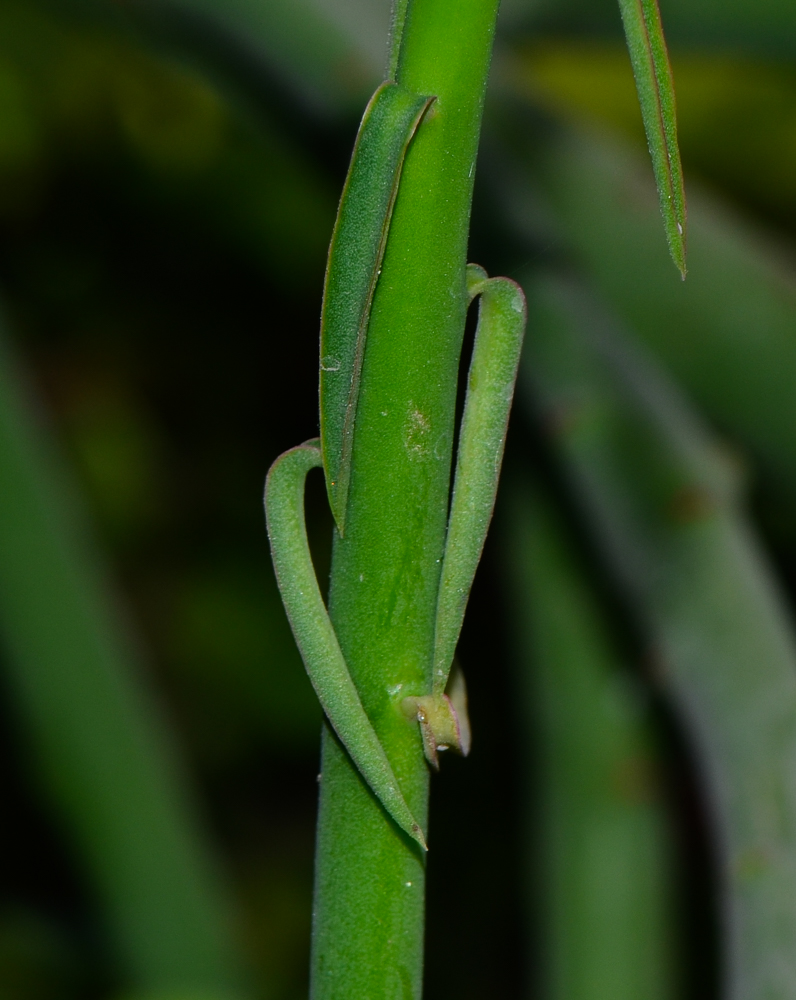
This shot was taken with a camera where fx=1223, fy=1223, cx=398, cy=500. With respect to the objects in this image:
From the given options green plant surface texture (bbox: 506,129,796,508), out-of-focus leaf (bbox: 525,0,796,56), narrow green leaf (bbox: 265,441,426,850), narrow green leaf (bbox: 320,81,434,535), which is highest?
out-of-focus leaf (bbox: 525,0,796,56)

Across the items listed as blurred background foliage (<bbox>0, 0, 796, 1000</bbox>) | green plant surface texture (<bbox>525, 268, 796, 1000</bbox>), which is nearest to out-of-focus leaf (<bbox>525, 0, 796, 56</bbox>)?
blurred background foliage (<bbox>0, 0, 796, 1000</bbox>)

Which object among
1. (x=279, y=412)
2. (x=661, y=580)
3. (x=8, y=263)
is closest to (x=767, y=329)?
(x=661, y=580)

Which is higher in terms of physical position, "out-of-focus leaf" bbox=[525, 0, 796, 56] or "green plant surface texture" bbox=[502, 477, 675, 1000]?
"out-of-focus leaf" bbox=[525, 0, 796, 56]

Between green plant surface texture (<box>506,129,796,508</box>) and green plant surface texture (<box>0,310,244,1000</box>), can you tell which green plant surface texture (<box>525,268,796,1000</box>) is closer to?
green plant surface texture (<box>506,129,796,508</box>)

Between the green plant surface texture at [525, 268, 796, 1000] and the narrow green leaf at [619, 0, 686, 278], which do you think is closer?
the narrow green leaf at [619, 0, 686, 278]

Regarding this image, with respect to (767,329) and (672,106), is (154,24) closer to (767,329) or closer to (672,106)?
(767,329)

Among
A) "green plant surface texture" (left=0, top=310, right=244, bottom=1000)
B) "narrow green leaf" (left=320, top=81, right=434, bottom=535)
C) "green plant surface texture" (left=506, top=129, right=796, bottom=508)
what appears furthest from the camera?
"green plant surface texture" (left=0, top=310, right=244, bottom=1000)

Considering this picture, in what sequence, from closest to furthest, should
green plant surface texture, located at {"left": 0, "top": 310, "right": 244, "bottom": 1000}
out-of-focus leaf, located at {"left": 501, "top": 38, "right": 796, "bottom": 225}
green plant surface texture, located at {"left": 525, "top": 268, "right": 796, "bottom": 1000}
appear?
green plant surface texture, located at {"left": 525, "top": 268, "right": 796, "bottom": 1000}, green plant surface texture, located at {"left": 0, "top": 310, "right": 244, "bottom": 1000}, out-of-focus leaf, located at {"left": 501, "top": 38, "right": 796, "bottom": 225}
